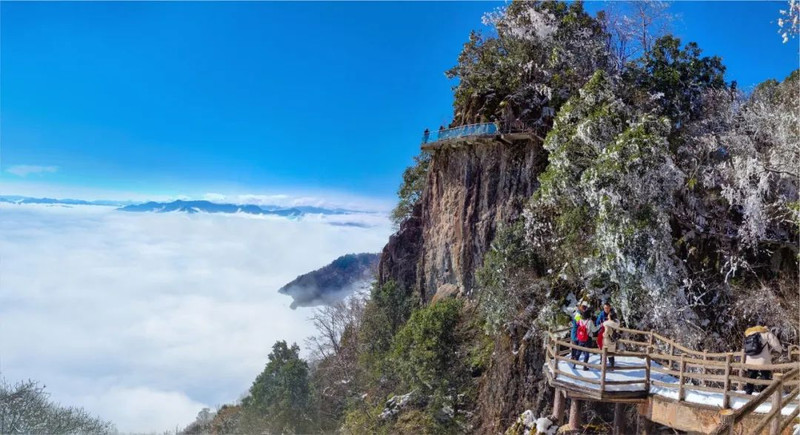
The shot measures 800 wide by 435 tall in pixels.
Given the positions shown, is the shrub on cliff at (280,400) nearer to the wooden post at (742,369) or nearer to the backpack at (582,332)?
the backpack at (582,332)

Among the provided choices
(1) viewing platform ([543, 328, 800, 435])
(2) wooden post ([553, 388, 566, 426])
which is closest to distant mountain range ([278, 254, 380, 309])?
(2) wooden post ([553, 388, 566, 426])

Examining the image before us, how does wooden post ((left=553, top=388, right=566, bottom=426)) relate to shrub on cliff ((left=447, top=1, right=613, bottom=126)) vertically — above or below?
below

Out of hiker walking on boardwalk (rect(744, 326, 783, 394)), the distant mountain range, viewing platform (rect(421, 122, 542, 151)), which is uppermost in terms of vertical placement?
viewing platform (rect(421, 122, 542, 151))

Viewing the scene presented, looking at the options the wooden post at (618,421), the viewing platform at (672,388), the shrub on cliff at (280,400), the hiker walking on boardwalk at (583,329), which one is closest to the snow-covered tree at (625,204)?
the viewing platform at (672,388)

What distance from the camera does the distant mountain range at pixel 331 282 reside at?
7288 centimetres

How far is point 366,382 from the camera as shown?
27.6 metres

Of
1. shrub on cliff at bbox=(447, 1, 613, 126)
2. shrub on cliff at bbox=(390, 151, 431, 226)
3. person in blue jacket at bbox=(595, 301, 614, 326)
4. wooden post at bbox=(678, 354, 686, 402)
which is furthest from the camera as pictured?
Answer: shrub on cliff at bbox=(390, 151, 431, 226)

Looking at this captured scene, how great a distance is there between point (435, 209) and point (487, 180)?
475cm

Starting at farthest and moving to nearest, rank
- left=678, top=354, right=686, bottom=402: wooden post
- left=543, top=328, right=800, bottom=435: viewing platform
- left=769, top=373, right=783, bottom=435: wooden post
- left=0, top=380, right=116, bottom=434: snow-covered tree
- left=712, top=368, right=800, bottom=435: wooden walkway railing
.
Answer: left=0, top=380, right=116, bottom=434: snow-covered tree < left=678, top=354, right=686, bottom=402: wooden post < left=543, top=328, right=800, bottom=435: viewing platform < left=769, top=373, right=783, bottom=435: wooden post < left=712, top=368, right=800, bottom=435: wooden walkway railing

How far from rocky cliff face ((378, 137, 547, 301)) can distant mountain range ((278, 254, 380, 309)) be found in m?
38.4

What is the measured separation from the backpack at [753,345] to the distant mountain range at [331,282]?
196 ft

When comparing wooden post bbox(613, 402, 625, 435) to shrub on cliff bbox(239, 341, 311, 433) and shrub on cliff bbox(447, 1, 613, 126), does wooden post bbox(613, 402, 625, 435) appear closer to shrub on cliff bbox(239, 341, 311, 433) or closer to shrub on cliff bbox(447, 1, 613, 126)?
shrub on cliff bbox(447, 1, 613, 126)

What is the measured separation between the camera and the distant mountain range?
239ft

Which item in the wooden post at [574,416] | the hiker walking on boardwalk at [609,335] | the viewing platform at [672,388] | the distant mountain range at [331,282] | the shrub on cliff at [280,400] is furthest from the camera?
the distant mountain range at [331,282]
